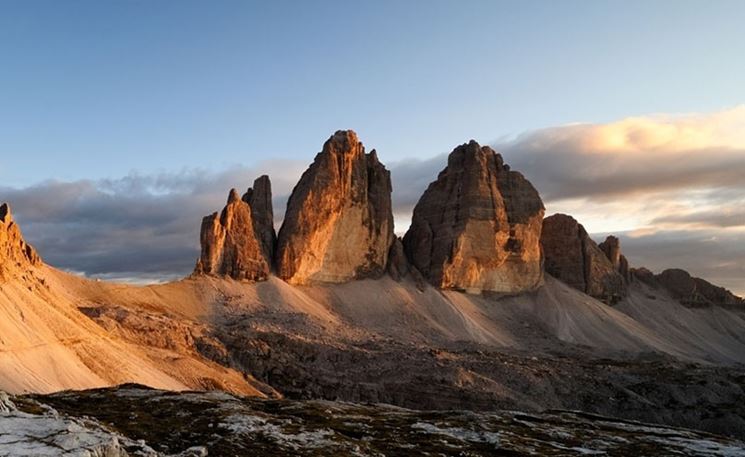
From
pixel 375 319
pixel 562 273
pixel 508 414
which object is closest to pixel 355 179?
pixel 375 319

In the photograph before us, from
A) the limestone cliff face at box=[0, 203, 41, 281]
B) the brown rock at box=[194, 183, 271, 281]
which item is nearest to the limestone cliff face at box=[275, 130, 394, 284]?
the brown rock at box=[194, 183, 271, 281]

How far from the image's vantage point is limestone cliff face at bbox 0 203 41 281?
56681 mm

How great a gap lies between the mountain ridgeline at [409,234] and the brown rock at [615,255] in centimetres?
1308

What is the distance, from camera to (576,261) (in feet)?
543

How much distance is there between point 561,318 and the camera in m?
138

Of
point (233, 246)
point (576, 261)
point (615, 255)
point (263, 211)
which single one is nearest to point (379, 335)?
point (233, 246)

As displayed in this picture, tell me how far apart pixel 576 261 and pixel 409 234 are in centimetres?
4585

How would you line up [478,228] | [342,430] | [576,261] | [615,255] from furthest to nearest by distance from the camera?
1. [615,255]
2. [576,261]
3. [478,228]
4. [342,430]

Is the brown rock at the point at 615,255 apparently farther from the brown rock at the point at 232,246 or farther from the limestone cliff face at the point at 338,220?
the brown rock at the point at 232,246

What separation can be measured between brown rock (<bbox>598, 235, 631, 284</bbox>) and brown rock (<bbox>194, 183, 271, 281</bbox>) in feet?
363

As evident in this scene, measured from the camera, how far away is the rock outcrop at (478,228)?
13938 centimetres

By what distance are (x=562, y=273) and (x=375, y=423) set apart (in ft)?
466

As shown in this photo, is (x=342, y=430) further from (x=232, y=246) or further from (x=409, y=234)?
(x=409, y=234)

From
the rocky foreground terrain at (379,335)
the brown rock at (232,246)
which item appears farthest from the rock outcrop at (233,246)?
the rocky foreground terrain at (379,335)
